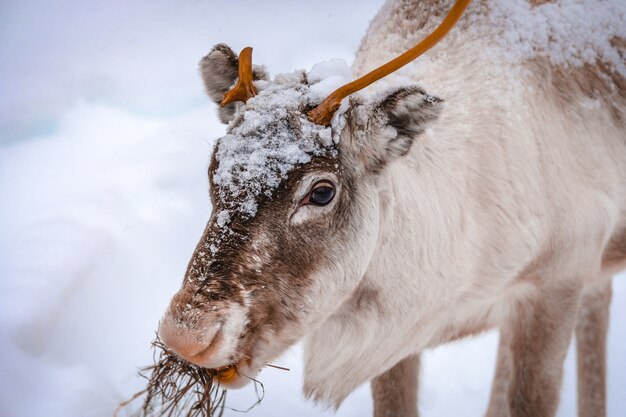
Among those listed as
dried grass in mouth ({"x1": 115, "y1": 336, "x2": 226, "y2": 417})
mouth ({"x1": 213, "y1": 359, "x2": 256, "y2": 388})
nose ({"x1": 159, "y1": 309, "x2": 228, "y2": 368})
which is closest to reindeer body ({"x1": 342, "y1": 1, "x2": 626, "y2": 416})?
mouth ({"x1": 213, "y1": 359, "x2": 256, "y2": 388})

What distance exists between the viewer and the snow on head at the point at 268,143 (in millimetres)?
1828

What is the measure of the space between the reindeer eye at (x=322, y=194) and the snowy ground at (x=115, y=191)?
1855 mm

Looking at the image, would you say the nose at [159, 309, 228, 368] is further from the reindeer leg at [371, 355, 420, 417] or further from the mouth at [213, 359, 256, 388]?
the reindeer leg at [371, 355, 420, 417]

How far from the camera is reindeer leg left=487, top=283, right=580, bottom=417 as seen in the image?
288cm

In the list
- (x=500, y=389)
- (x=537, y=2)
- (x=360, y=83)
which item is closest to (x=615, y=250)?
(x=500, y=389)

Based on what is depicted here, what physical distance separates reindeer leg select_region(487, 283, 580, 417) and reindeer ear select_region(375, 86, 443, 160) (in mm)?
1397

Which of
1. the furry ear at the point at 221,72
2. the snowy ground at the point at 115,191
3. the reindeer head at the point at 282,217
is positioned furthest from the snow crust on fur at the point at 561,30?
the snowy ground at the point at 115,191

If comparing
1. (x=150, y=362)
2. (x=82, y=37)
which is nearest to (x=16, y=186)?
(x=82, y=37)

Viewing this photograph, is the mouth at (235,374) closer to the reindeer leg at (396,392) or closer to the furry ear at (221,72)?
the furry ear at (221,72)

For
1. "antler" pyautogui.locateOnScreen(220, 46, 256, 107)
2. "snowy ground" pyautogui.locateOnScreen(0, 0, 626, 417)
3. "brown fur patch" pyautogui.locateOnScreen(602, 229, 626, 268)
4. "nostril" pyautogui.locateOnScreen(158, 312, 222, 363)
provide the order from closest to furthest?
1. "nostril" pyautogui.locateOnScreen(158, 312, 222, 363)
2. "antler" pyautogui.locateOnScreen(220, 46, 256, 107)
3. "brown fur patch" pyautogui.locateOnScreen(602, 229, 626, 268)
4. "snowy ground" pyautogui.locateOnScreen(0, 0, 626, 417)

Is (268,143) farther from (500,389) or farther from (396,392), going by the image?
(500,389)

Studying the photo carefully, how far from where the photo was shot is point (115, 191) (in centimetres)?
481

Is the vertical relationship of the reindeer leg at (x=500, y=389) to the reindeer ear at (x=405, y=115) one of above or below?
below

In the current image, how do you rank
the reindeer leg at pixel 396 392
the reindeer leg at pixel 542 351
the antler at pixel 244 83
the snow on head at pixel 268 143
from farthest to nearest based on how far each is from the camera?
the reindeer leg at pixel 396 392, the reindeer leg at pixel 542 351, the antler at pixel 244 83, the snow on head at pixel 268 143
